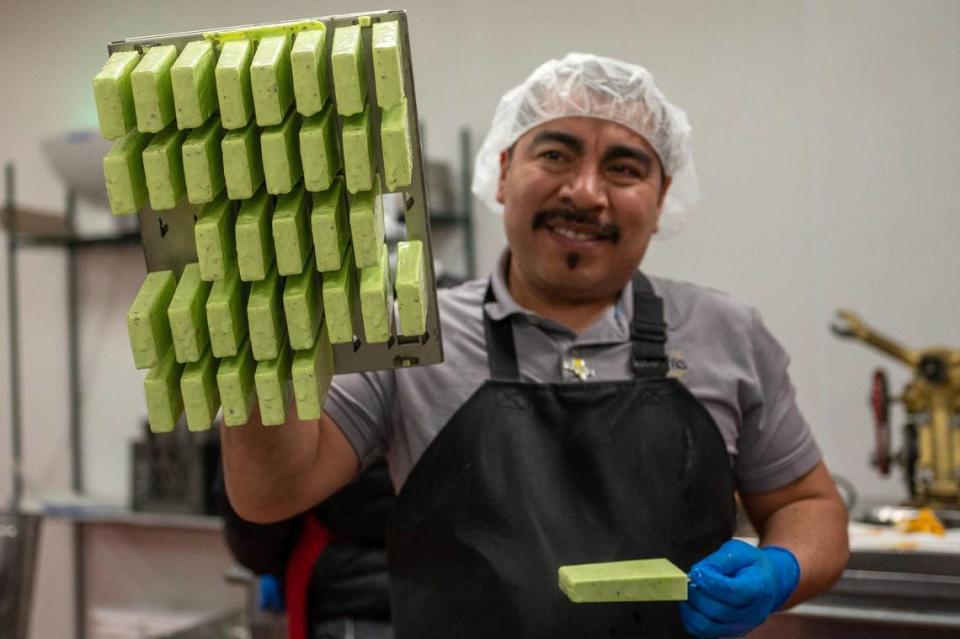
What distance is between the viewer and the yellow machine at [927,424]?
1997mm

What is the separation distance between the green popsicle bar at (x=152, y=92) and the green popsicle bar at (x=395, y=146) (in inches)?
7.6

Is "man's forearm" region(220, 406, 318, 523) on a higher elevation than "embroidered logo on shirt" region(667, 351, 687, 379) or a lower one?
lower

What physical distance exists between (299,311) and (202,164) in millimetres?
155

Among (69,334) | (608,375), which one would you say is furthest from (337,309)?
(69,334)

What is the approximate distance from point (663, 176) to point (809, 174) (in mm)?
1160

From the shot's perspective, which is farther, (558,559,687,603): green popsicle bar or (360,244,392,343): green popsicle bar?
(558,559,687,603): green popsicle bar

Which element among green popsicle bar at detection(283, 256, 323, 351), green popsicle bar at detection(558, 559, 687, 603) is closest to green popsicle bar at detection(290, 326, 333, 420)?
green popsicle bar at detection(283, 256, 323, 351)

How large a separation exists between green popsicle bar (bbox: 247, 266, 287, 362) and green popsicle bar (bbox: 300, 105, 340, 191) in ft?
0.34

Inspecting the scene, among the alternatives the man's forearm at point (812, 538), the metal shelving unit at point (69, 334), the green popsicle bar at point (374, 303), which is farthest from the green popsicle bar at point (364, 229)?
the metal shelving unit at point (69, 334)

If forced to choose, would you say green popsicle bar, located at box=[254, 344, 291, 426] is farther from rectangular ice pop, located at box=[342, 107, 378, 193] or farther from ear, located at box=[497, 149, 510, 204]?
ear, located at box=[497, 149, 510, 204]

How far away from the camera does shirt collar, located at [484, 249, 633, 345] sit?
4.37 ft

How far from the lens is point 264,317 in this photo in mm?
884

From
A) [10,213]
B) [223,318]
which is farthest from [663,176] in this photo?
[10,213]

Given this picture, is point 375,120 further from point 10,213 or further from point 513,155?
point 10,213
